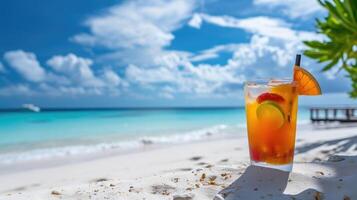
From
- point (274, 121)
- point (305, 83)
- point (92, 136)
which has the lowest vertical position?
point (92, 136)

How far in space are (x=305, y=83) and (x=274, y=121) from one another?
0.81 feet

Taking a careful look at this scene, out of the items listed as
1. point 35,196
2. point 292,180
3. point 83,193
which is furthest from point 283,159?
point 35,196

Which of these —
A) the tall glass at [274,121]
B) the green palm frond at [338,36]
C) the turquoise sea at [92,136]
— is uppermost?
the green palm frond at [338,36]

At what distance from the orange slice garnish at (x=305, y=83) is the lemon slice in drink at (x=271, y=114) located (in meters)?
0.16

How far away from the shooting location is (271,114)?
5.54 feet

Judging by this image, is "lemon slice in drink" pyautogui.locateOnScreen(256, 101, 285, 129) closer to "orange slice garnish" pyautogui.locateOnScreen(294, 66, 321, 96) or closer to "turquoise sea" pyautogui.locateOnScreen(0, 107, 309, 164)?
"orange slice garnish" pyautogui.locateOnScreen(294, 66, 321, 96)

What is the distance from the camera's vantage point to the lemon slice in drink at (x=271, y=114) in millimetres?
1679

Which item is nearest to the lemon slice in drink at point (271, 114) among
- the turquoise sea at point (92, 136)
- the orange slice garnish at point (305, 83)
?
the orange slice garnish at point (305, 83)

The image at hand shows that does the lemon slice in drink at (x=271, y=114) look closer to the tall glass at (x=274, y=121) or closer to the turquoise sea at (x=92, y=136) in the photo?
the tall glass at (x=274, y=121)

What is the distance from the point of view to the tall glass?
5.54ft

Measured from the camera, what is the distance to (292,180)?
5.36 feet

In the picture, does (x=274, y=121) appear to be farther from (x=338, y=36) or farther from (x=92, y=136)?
(x=92, y=136)

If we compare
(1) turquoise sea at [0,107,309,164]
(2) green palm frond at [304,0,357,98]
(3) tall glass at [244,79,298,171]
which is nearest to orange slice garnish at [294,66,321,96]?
(3) tall glass at [244,79,298,171]

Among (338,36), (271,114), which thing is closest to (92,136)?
(338,36)
